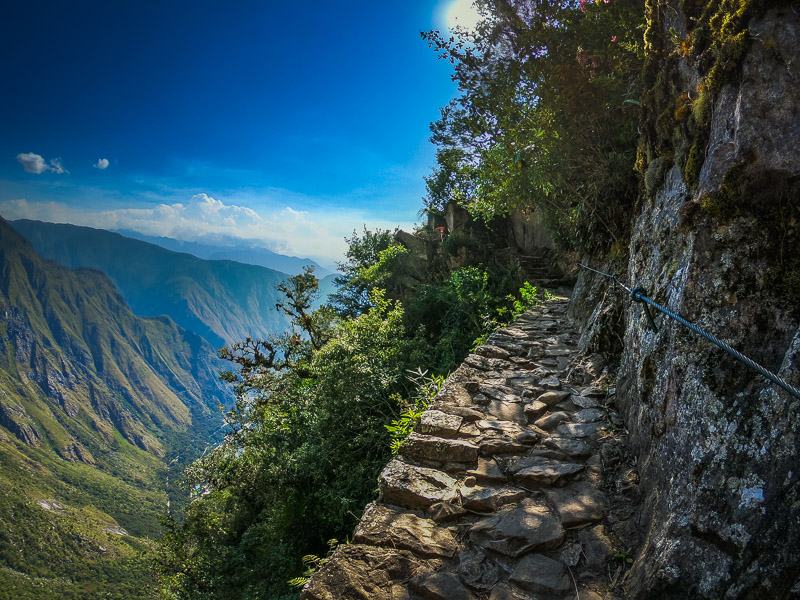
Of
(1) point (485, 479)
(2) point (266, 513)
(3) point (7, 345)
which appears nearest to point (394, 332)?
(2) point (266, 513)

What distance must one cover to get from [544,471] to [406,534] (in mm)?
1042

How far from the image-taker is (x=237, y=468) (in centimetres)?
1288

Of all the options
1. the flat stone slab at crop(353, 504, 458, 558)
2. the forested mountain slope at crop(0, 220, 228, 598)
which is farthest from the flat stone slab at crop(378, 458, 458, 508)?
the forested mountain slope at crop(0, 220, 228, 598)

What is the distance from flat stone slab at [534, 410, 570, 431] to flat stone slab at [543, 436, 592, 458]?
0.20 m

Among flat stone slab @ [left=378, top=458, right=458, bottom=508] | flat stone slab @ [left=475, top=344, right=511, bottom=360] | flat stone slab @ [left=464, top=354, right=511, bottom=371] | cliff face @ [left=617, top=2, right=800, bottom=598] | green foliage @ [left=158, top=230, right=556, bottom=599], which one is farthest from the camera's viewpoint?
green foliage @ [left=158, top=230, right=556, bottom=599]

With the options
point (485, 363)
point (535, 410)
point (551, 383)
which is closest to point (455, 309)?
point (485, 363)

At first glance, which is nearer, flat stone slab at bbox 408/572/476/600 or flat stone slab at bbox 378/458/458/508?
flat stone slab at bbox 408/572/476/600

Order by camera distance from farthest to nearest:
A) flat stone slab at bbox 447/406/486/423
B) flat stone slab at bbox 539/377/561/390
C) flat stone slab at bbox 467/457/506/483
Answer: flat stone slab at bbox 539/377/561/390
flat stone slab at bbox 447/406/486/423
flat stone slab at bbox 467/457/506/483

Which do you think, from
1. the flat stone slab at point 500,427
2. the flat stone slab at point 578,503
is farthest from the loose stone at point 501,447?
the flat stone slab at point 578,503

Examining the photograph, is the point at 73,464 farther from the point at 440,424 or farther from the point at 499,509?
the point at 499,509

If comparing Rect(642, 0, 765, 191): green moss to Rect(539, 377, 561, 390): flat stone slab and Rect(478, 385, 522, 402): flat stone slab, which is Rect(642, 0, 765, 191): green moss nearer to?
Rect(539, 377, 561, 390): flat stone slab

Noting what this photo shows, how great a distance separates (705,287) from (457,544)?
1.95 metres

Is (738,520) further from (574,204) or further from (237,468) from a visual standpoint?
(237,468)

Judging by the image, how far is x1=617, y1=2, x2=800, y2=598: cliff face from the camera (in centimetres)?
123
